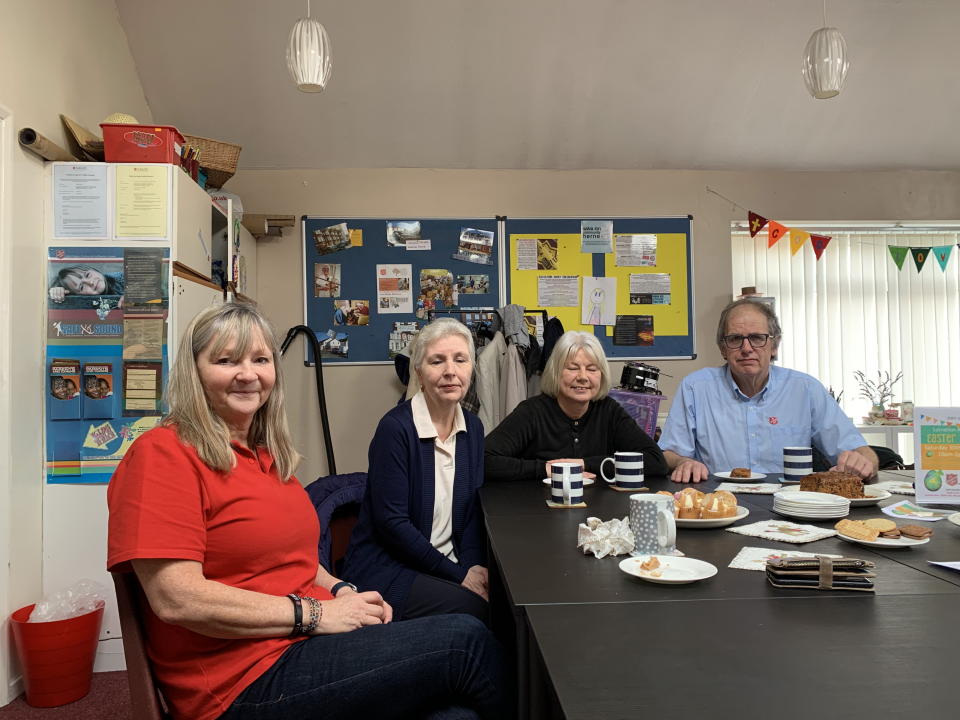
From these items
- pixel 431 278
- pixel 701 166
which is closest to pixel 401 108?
pixel 431 278

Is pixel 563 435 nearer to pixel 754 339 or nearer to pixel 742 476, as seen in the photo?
pixel 742 476

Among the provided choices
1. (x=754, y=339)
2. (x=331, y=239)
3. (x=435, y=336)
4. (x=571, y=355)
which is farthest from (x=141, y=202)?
(x=754, y=339)

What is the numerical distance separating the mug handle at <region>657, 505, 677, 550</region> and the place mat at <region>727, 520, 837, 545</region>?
10.0 inches

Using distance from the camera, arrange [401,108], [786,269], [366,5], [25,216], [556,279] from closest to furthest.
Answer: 1. [25,216]
2. [366,5]
3. [401,108]
4. [556,279]
5. [786,269]

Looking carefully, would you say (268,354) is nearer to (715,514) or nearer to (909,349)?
(715,514)

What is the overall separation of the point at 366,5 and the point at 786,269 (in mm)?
3254

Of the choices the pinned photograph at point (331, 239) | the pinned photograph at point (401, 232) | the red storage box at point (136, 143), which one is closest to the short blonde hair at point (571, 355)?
the red storage box at point (136, 143)

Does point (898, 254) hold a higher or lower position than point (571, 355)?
higher

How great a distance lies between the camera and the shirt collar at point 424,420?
2.13 metres

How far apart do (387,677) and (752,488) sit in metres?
1.29

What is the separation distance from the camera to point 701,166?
4527 millimetres

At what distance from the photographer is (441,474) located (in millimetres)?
2172

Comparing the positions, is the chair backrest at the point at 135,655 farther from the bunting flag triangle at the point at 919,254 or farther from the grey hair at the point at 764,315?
the bunting flag triangle at the point at 919,254

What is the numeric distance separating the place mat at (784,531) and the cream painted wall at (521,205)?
2861mm
